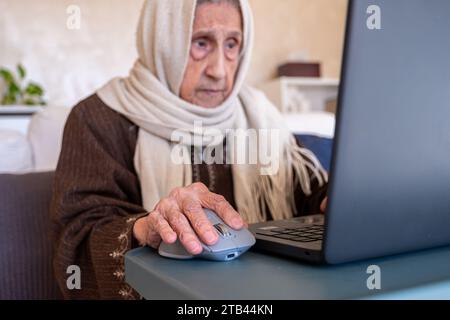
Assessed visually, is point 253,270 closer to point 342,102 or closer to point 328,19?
point 342,102

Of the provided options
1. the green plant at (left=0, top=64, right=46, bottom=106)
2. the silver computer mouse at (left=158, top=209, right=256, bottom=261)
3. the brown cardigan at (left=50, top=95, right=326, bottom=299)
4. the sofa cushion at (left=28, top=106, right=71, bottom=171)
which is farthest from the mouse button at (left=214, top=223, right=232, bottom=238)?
the green plant at (left=0, top=64, right=46, bottom=106)

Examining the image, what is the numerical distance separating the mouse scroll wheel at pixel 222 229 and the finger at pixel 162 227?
0.05m

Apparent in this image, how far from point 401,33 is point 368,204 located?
144 mm

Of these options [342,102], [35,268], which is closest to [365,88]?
[342,102]

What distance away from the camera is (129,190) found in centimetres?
100

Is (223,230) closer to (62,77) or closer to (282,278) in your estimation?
(282,278)

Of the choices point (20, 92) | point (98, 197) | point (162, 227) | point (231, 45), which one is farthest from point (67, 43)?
point (162, 227)

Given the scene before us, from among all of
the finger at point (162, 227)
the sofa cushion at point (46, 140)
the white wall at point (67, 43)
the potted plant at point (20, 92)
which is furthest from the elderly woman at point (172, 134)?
the potted plant at point (20, 92)

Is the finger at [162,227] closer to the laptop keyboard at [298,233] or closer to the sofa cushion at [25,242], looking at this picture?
the laptop keyboard at [298,233]

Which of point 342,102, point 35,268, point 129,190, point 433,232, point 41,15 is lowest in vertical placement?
point 35,268

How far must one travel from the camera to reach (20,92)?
2379mm

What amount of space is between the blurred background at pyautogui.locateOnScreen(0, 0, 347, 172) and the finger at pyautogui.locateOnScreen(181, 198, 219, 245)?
100 centimetres

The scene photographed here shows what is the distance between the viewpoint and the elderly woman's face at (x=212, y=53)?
1.07 meters

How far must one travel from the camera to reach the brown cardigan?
0.71 meters
